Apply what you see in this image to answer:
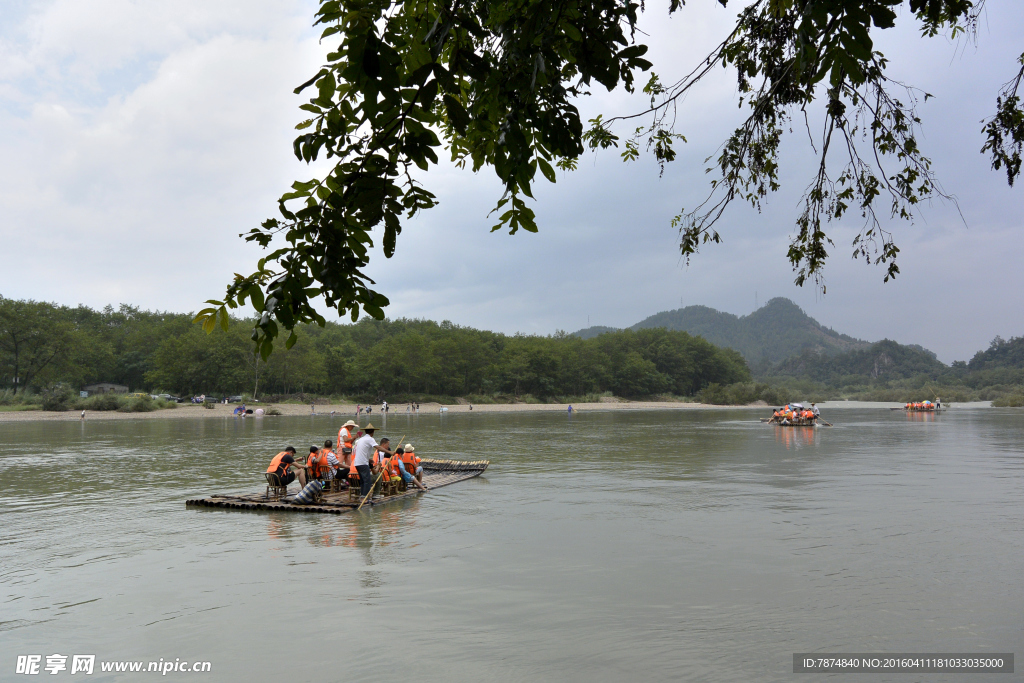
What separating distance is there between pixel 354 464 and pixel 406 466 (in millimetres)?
1991

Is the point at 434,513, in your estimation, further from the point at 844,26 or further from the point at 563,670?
the point at 844,26

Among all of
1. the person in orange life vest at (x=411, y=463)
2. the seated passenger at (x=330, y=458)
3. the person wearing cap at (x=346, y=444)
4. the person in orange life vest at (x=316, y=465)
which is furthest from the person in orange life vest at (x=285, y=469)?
the person in orange life vest at (x=411, y=463)

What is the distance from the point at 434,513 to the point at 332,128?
36.3 feet

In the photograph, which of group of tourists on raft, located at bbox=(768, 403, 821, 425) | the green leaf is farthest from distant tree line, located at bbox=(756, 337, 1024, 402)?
the green leaf

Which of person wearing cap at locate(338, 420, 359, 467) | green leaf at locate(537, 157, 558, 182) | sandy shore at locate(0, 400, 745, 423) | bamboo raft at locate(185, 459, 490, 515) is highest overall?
green leaf at locate(537, 157, 558, 182)

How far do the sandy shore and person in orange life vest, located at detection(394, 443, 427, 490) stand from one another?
4249 centimetres

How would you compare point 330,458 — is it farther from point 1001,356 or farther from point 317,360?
point 1001,356

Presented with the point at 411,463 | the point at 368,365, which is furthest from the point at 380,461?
the point at 368,365

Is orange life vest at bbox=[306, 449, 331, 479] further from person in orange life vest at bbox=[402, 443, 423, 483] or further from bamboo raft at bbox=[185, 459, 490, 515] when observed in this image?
person in orange life vest at bbox=[402, 443, 423, 483]

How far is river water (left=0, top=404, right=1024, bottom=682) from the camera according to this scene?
628 centimetres

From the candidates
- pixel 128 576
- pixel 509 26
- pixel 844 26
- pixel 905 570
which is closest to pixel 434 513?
pixel 128 576

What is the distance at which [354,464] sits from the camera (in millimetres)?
13812

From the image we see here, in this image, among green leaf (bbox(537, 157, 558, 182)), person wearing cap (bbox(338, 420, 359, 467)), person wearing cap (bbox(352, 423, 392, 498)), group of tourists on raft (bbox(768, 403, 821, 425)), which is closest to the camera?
green leaf (bbox(537, 157, 558, 182))

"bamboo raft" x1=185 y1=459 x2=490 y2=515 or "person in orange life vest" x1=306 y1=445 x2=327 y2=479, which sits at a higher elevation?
"person in orange life vest" x1=306 y1=445 x2=327 y2=479
